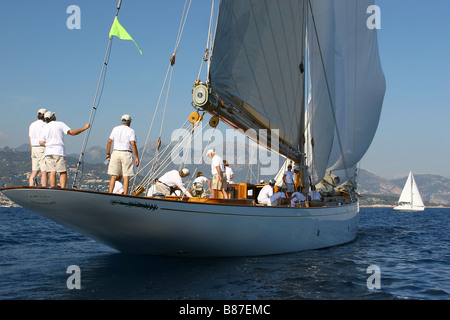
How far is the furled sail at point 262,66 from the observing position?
11.6 m

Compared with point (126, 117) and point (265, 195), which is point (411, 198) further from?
point (126, 117)

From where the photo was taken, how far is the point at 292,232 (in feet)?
41.1

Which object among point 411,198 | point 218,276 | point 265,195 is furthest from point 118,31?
point 411,198

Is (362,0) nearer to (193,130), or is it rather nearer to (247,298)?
(193,130)

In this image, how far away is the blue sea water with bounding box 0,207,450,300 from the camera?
7.62 meters

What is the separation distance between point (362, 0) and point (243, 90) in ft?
50.0

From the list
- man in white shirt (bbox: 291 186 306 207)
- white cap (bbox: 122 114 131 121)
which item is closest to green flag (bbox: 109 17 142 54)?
white cap (bbox: 122 114 131 121)

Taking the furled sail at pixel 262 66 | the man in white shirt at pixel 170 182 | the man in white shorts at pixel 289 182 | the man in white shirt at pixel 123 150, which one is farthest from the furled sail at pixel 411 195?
the man in white shirt at pixel 123 150

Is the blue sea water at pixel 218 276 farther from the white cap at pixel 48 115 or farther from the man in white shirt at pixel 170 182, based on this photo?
the white cap at pixel 48 115

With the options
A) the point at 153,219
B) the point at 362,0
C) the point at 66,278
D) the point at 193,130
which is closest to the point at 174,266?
the point at 153,219

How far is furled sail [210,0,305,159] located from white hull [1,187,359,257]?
9.98 feet

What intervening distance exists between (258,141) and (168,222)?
5.52m

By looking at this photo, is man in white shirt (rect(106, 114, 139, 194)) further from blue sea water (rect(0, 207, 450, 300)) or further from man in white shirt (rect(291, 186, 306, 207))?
man in white shirt (rect(291, 186, 306, 207))

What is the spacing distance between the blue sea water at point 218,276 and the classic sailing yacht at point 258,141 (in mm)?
642
